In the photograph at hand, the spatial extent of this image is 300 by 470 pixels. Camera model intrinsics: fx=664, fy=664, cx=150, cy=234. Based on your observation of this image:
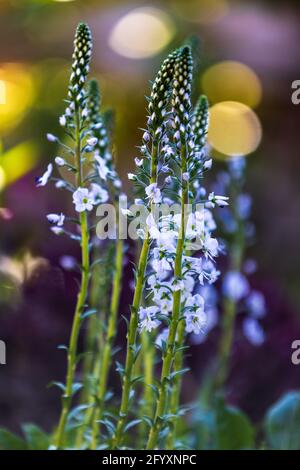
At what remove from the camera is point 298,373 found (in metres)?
1.99

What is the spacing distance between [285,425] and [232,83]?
2.68 meters

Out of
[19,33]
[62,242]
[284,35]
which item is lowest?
[62,242]

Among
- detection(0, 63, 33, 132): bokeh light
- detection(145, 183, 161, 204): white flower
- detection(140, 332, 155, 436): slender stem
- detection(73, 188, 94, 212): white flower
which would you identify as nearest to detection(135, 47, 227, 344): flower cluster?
detection(145, 183, 161, 204): white flower

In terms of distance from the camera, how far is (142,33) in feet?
11.2

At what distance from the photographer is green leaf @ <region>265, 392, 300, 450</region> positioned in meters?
1.45

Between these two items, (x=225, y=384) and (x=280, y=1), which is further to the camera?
(x=280, y=1)

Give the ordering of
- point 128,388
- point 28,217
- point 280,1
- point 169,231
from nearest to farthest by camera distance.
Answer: point 169,231 < point 128,388 < point 28,217 < point 280,1

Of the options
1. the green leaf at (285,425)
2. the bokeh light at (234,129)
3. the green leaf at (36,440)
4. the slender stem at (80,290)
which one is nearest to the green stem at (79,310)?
the slender stem at (80,290)

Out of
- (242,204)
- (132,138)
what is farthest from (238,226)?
(132,138)

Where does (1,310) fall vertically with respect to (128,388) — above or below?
above

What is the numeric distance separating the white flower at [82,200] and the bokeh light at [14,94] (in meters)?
1.63
